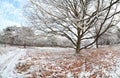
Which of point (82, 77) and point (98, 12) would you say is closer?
point (82, 77)

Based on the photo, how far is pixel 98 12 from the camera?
1248 cm

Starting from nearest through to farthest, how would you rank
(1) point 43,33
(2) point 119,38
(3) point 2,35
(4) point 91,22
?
(4) point 91,22
(1) point 43,33
(2) point 119,38
(3) point 2,35

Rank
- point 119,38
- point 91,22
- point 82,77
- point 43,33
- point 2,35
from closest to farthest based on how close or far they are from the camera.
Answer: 1. point 82,77
2. point 91,22
3. point 43,33
4. point 119,38
5. point 2,35

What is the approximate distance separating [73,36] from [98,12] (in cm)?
419

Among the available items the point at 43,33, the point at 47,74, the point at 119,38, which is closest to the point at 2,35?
the point at 119,38

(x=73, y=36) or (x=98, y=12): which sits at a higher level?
(x=98, y=12)

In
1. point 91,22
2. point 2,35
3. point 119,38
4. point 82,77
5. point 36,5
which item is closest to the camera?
point 82,77

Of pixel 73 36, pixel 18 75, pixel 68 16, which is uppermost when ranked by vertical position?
pixel 68 16

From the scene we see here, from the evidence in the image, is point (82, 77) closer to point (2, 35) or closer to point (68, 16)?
point (68, 16)

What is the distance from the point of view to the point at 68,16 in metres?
13.8

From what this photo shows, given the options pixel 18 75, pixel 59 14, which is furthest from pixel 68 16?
pixel 18 75

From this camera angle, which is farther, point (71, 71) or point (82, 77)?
point (71, 71)

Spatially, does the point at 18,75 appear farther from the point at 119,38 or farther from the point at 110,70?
the point at 119,38

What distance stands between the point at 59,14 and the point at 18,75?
4962 millimetres
